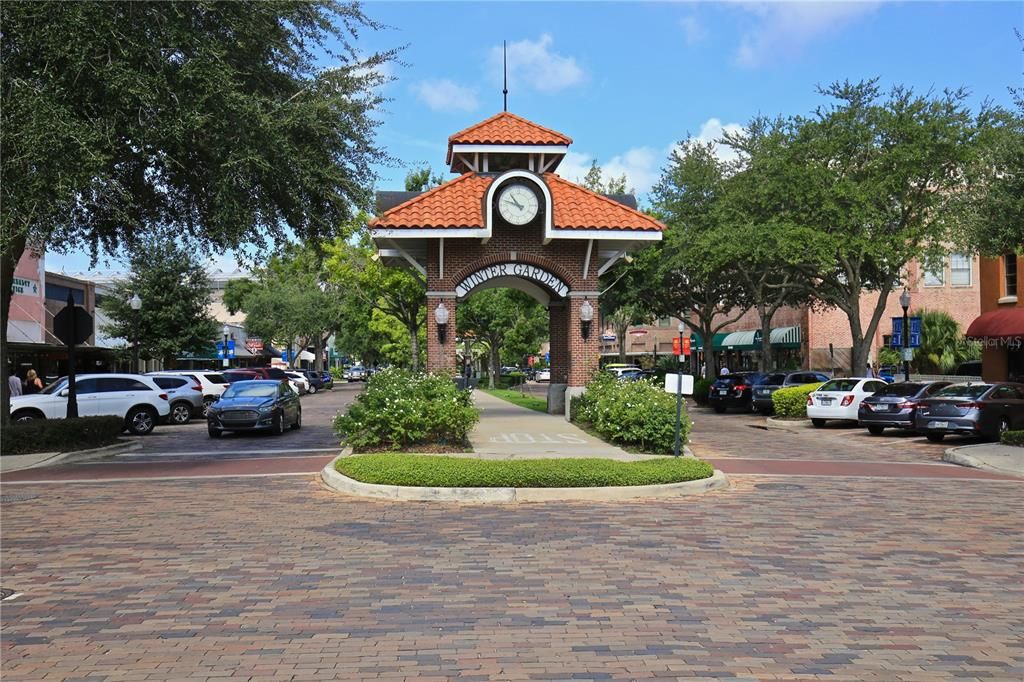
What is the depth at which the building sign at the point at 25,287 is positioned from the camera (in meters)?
35.9

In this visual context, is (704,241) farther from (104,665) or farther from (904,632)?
(104,665)

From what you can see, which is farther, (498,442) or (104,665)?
(498,442)

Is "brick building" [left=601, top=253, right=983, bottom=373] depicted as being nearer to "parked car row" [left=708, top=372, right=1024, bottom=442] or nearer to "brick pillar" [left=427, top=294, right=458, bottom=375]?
"parked car row" [left=708, top=372, right=1024, bottom=442]

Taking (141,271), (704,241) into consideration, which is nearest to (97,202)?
(704,241)

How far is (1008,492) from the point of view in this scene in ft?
44.3

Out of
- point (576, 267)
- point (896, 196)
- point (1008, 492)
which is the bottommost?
point (1008, 492)

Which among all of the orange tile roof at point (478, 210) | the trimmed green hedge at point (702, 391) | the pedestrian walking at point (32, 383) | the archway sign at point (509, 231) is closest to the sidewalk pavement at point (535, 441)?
the archway sign at point (509, 231)

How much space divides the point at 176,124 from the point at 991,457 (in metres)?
16.4

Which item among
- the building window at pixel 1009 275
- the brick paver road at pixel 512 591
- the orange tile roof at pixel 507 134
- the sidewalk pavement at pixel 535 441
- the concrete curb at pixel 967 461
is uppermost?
the orange tile roof at pixel 507 134

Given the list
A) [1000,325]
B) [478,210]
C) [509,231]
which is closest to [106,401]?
[478,210]

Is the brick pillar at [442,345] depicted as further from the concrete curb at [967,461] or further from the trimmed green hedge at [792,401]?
the trimmed green hedge at [792,401]

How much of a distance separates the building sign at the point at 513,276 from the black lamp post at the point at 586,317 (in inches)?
25.7

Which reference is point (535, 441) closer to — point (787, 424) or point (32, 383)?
point (787, 424)

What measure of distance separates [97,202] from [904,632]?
48.8 feet
